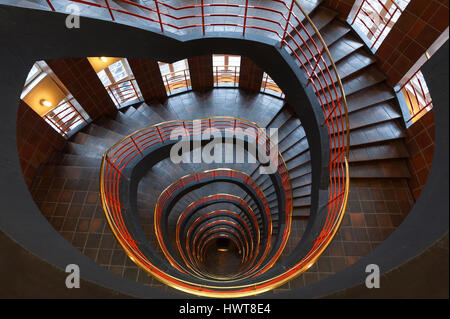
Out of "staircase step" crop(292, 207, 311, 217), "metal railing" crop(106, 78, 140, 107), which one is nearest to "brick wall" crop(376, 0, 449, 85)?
"staircase step" crop(292, 207, 311, 217)

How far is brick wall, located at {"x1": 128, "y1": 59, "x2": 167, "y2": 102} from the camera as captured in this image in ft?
26.3

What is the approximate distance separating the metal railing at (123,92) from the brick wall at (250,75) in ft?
13.4

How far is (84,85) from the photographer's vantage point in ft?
23.6

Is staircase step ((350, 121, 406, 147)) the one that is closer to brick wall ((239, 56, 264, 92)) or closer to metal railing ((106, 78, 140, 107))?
brick wall ((239, 56, 264, 92))

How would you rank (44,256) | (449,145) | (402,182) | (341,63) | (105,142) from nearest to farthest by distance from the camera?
1. (449,145)
2. (44,256)
3. (402,182)
4. (341,63)
5. (105,142)

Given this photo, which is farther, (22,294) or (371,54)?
(371,54)

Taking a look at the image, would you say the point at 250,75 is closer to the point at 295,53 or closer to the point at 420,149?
the point at 295,53

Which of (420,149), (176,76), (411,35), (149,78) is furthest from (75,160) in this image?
(411,35)

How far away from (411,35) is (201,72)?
21.5 feet

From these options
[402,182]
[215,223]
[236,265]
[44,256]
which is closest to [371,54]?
[402,182]

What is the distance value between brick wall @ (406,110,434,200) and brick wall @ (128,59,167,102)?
769 centimetres
